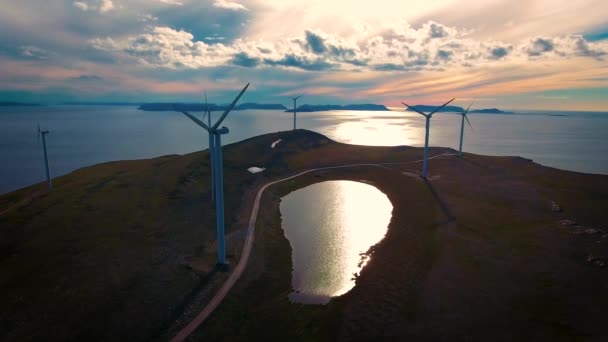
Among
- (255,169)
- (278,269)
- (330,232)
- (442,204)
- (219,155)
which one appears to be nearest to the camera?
(219,155)

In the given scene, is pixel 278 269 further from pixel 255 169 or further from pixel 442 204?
pixel 255 169

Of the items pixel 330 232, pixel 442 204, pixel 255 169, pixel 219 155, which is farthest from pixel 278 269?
pixel 255 169

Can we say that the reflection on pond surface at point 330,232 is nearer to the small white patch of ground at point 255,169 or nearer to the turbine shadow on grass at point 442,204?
the turbine shadow on grass at point 442,204

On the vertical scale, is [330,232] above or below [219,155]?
below

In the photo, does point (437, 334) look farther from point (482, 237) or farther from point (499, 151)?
point (499, 151)

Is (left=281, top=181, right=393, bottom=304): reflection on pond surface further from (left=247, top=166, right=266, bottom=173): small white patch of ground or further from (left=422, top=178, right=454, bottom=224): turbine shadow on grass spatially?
(left=247, top=166, right=266, bottom=173): small white patch of ground

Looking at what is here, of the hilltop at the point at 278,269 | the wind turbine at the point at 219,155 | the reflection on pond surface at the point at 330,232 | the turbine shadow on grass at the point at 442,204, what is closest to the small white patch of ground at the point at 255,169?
the reflection on pond surface at the point at 330,232

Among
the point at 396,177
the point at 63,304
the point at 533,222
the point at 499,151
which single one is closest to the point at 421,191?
the point at 396,177
